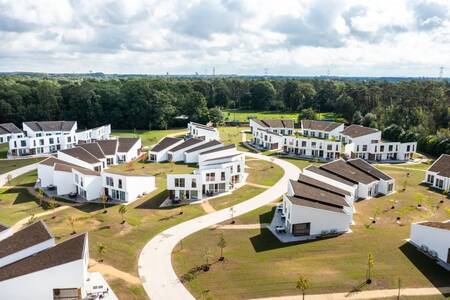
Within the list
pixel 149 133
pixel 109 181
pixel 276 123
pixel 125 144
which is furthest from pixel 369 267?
pixel 149 133

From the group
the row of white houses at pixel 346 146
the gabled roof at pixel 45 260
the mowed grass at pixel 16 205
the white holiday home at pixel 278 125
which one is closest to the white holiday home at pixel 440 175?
the row of white houses at pixel 346 146

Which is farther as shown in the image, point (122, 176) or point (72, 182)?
point (72, 182)

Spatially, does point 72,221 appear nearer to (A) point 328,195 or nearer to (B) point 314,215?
(B) point 314,215

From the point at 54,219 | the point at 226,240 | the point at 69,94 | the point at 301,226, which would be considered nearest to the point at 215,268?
the point at 226,240

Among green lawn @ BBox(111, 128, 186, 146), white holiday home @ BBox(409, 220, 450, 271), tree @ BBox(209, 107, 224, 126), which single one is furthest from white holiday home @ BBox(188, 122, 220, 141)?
white holiday home @ BBox(409, 220, 450, 271)

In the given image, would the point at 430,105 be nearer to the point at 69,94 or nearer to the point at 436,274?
the point at 436,274

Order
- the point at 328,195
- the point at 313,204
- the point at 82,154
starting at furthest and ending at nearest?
1. the point at 82,154
2. the point at 328,195
3. the point at 313,204

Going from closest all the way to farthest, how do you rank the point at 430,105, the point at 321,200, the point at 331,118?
the point at 321,200
the point at 430,105
the point at 331,118

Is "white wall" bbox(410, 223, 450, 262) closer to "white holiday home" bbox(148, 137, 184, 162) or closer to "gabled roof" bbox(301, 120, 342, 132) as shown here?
"white holiday home" bbox(148, 137, 184, 162)
